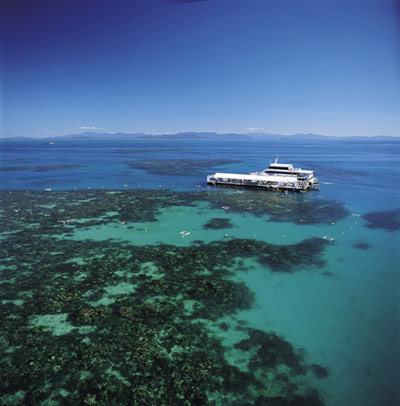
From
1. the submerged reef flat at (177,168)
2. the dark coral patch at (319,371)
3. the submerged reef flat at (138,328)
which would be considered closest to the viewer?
the submerged reef flat at (138,328)

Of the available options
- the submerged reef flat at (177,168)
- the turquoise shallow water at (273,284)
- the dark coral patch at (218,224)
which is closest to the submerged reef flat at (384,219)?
the turquoise shallow water at (273,284)

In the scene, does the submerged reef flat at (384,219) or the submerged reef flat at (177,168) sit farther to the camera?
the submerged reef flat at (177,168)

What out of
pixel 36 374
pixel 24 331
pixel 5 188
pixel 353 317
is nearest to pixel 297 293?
pixel 353 317

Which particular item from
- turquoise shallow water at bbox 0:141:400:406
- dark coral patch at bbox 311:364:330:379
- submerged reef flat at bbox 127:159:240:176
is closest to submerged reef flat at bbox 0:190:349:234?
turquoise shallow water at bbox 0:141:400:406

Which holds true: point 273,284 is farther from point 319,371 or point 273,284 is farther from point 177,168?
point 177,168

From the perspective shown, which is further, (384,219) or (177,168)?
(177,168)

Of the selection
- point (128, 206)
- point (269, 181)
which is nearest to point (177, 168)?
point (269, 181)

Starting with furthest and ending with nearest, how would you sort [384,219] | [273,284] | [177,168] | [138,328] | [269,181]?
[177,168] → [269,181] → [384,219] → [273,284] → [138,328]

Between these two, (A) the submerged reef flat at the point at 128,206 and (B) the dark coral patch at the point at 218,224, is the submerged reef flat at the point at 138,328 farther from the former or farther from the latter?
(A) the submerged reef flat at the point at 128,206
